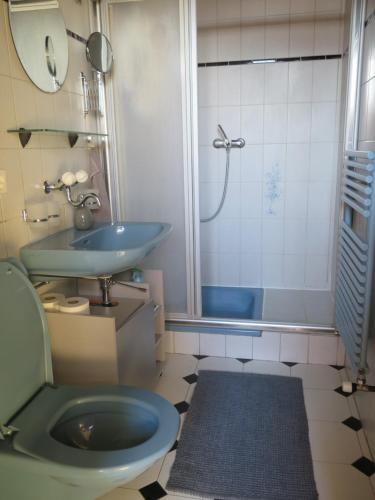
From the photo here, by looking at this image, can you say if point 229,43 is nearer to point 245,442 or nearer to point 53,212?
point 53,212

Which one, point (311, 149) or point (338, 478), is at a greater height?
point (311, 149)

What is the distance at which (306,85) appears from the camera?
10.2 ft

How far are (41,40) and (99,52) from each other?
1.54 ft

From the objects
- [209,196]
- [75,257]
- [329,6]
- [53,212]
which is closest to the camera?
[75,257]

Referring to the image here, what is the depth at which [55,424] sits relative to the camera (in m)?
1.38

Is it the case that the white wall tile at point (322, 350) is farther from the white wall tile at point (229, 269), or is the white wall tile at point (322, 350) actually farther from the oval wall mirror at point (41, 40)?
the oval wall mirror at point (41, 40)

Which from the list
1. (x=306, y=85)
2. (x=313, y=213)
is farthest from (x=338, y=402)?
(x=306, y=85)

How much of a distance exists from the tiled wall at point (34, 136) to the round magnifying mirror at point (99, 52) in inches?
1.9

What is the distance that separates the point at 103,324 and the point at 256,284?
6.31 ft

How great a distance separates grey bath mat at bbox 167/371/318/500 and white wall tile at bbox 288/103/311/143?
1726 mm

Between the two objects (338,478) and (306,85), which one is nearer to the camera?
(338,478)

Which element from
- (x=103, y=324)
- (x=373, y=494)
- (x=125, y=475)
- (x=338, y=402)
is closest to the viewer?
(x=125, y=475)

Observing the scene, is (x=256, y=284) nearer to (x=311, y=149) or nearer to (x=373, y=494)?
(x=311, y=149)

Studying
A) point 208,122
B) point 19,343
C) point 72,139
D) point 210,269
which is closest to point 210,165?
point 208,122
